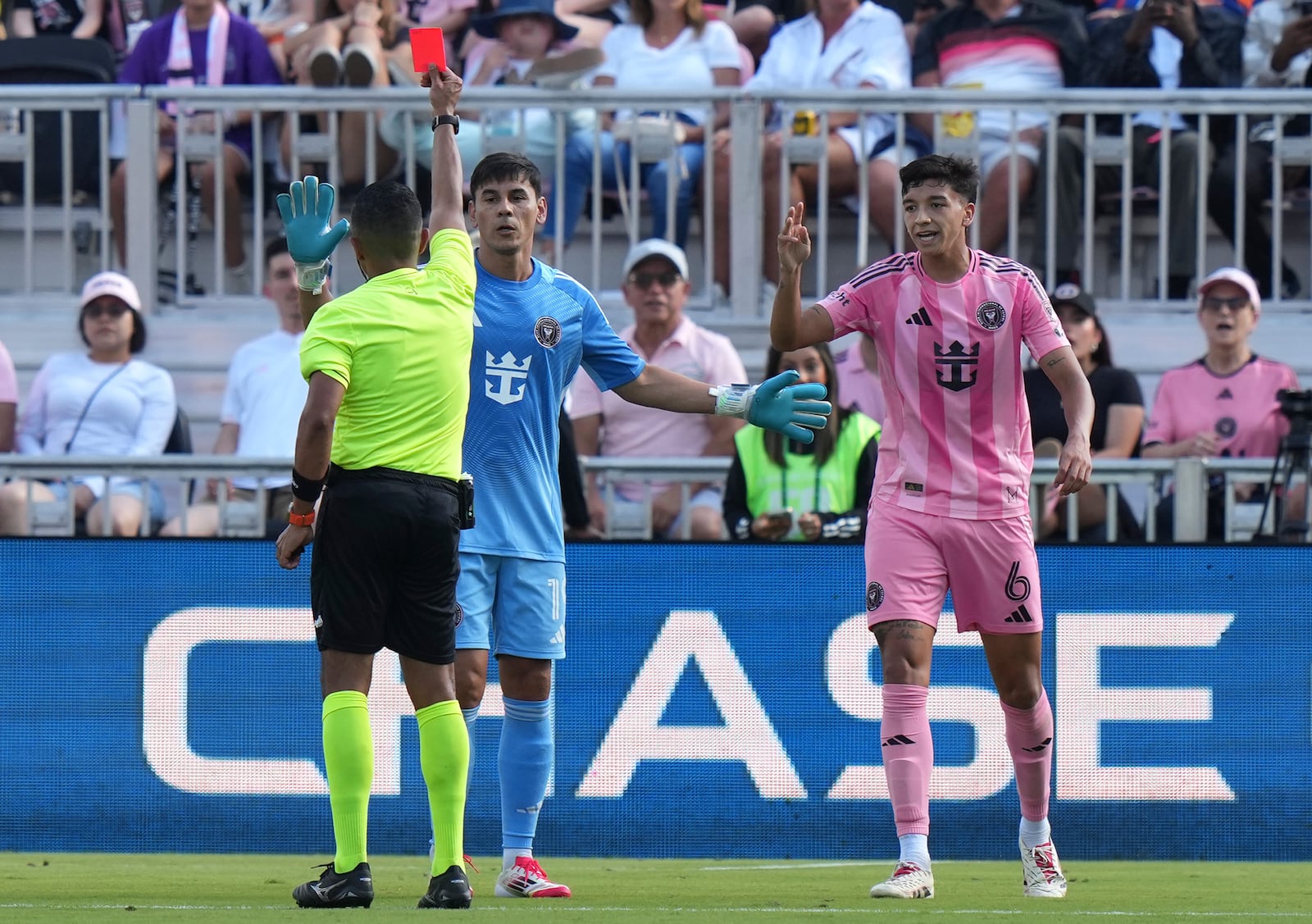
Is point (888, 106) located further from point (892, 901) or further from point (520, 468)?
point (892, 901)

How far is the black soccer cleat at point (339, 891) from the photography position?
5773 mm

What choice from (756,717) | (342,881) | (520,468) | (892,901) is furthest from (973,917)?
(756,717)

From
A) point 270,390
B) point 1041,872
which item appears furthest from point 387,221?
point 270,390

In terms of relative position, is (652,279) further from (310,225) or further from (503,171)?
(310,225)

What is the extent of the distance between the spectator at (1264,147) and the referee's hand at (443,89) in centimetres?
626

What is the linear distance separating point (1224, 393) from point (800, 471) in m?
2.40

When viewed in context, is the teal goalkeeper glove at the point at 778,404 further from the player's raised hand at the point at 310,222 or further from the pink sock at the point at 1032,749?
the player's raised hand at the point at 310,222

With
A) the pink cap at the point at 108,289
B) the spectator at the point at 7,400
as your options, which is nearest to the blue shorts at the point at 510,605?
the spectator at the point at 7,400

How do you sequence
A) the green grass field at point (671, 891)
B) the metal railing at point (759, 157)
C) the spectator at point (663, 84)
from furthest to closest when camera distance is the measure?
the spectator at point (663, 84), the metal railing at point (759, 157), the green grass field at point (671, 891)

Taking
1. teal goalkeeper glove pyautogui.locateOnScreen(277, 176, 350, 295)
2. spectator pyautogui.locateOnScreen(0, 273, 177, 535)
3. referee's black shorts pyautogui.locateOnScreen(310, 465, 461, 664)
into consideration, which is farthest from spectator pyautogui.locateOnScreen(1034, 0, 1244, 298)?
referee's black shorts pyautogui.locateOnScreen(310, 465, 461, 664)

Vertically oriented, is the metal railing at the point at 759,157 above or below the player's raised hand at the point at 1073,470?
above

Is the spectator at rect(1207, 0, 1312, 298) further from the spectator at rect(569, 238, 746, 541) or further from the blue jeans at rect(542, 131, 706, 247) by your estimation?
the spectator at rect(569, 238, 746, 541)

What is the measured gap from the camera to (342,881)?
5781 mm

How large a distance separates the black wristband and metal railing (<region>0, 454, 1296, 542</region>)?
326 centimetres
